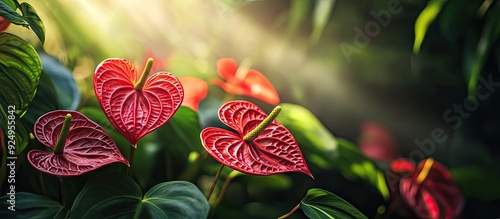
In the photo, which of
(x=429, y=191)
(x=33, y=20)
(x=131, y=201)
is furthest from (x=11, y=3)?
(x=429, y=191)

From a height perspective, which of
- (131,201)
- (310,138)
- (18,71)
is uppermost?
(18,71)

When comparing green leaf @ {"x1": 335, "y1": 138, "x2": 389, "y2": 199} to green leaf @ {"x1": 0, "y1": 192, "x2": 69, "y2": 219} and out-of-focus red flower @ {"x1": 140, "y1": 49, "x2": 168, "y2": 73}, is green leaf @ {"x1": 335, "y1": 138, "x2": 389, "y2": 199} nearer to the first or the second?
out-of-focus red flower @ {"x1": 140, "y1": 49, "x2": 168, "y2": 73}

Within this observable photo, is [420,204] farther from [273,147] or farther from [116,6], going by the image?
[116,6]

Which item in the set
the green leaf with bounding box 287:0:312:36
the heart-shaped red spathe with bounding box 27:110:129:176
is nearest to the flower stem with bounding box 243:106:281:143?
the heart-shaped red spathe with bounding box 27:110:129:176

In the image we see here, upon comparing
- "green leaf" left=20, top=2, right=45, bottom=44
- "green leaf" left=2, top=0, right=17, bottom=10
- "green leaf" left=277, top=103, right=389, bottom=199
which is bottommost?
"green leaf" left=277, top=103, right=389, bottom=199

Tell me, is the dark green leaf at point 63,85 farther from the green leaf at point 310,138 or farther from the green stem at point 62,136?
the green leaf at point 310,138

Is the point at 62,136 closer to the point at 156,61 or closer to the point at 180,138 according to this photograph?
the point at 180,138
